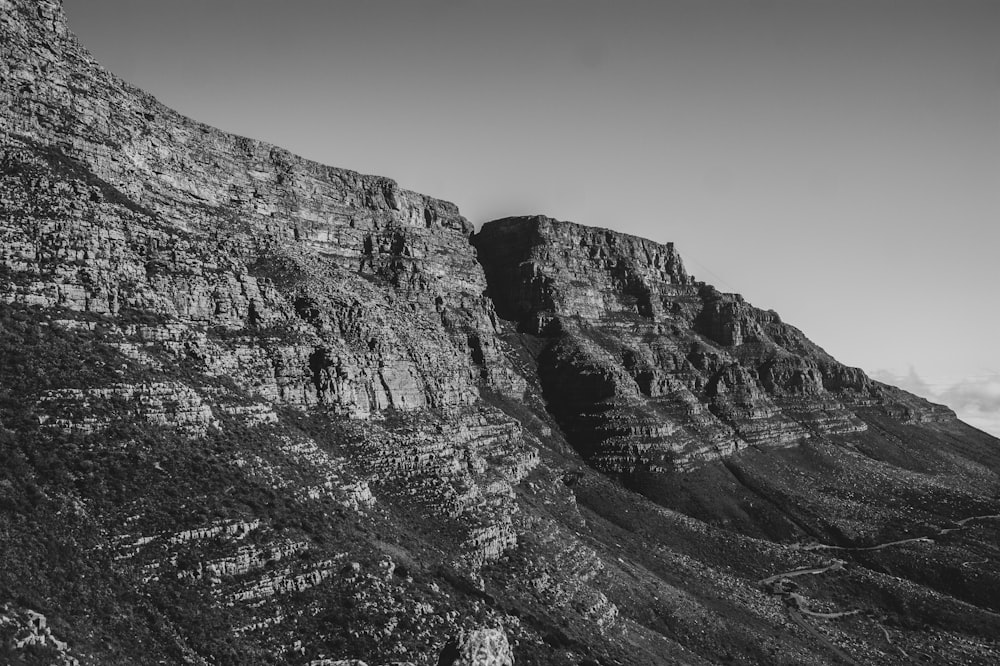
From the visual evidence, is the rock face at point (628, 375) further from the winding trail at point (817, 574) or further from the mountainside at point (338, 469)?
the winding trail at point (817, 574)

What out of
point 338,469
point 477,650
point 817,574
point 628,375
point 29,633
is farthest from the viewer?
point 628,375

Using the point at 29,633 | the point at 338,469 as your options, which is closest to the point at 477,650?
the point at 29,633

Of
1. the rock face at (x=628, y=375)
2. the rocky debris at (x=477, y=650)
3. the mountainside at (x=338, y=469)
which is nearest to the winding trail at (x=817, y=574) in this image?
the mountainside at (x=338, y=469)

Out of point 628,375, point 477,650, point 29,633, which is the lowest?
point 29,633

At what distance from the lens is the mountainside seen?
126ft

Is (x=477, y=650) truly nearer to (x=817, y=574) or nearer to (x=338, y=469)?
(x=338, y=469)

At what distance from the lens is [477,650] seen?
66.7 feet

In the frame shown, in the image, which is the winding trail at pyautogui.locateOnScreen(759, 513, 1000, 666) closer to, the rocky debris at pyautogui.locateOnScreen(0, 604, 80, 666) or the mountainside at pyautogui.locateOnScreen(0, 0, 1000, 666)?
the mountainside at pyautogui.locateOnScreen(0, 0, 1000, 666)

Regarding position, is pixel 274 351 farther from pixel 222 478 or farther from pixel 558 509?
pixel 558 509

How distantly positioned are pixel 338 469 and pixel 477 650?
1733 inches

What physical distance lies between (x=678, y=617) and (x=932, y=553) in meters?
68.2

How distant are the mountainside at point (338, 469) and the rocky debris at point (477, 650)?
3.6 inches

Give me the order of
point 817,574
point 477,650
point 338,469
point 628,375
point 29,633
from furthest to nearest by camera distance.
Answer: point 628,375, point 817,574, point 338,469, point 29,633, point 477,650

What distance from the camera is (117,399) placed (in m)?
45.9
